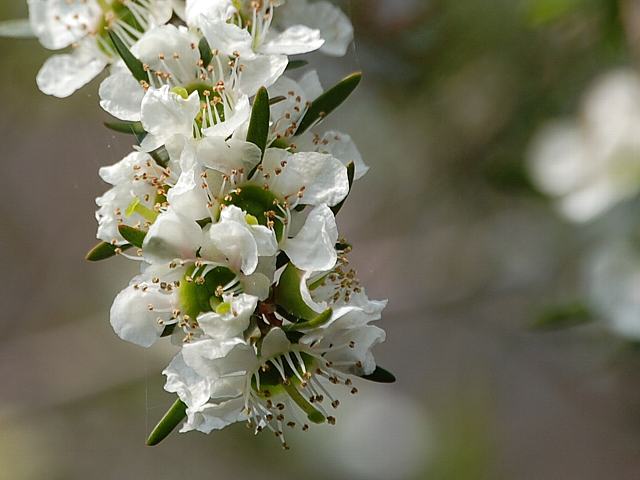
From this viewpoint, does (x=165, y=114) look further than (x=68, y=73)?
No

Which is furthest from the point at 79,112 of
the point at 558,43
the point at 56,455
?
the point at 558,43

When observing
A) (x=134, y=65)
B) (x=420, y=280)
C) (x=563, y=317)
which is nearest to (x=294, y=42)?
(x=134, y=65)

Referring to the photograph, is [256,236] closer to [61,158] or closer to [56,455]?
[56,455]

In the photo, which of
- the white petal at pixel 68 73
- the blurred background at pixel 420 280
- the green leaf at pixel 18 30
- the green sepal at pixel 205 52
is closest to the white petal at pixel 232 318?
the green sepal at pixel 205 52

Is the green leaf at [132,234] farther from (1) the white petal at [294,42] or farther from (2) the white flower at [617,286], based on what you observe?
(2) the white flower at [617,286]

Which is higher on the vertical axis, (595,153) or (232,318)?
(232,318)

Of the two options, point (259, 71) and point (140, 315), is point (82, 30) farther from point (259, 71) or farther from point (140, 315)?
point (140, 315)
